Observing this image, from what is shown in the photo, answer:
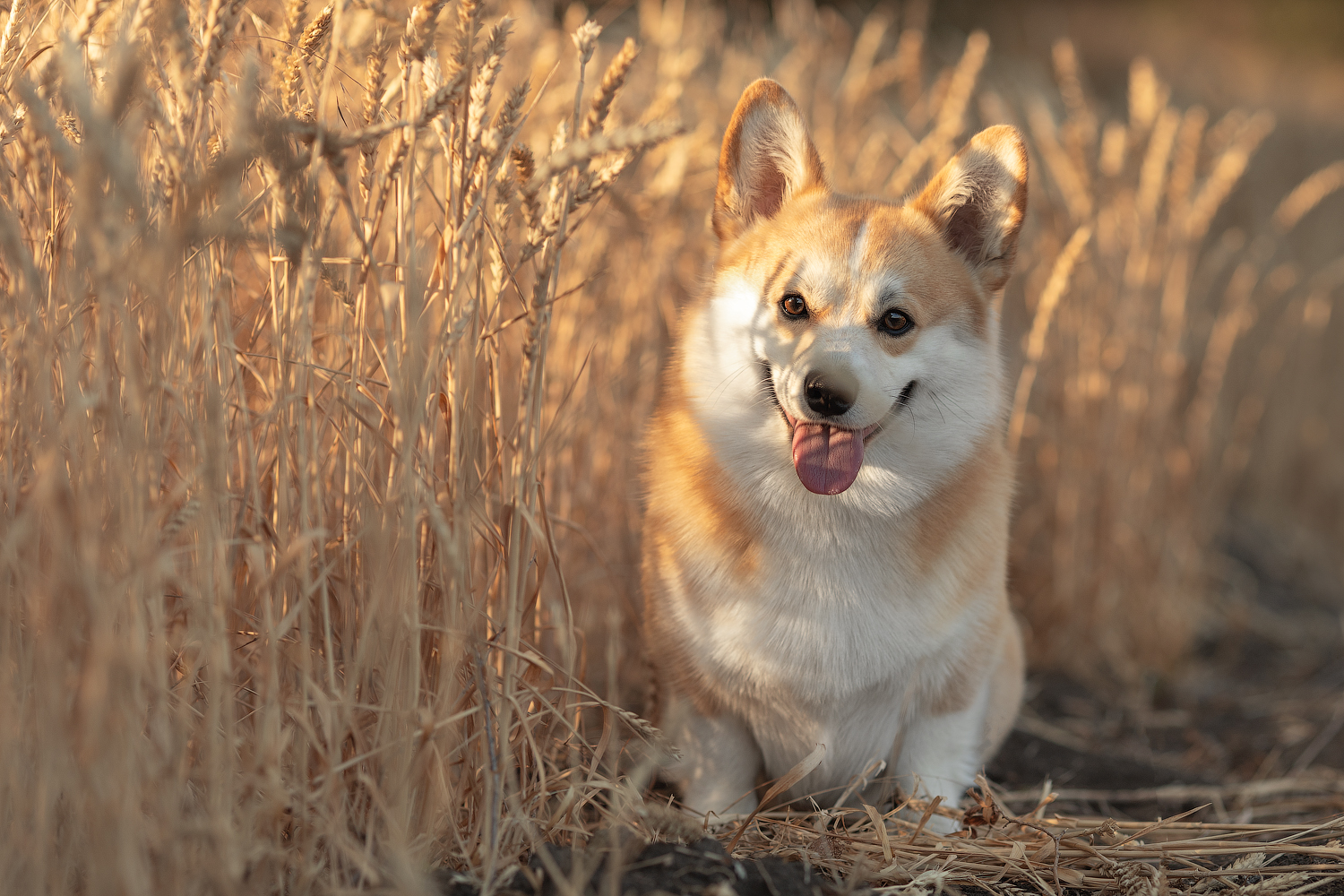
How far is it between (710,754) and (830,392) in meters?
0.86

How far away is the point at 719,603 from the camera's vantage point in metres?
2.11

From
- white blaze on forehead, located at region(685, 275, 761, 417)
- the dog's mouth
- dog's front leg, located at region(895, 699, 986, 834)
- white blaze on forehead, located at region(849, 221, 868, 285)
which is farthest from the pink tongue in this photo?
dog's front leg, located at region(895, 699, 986, 834)

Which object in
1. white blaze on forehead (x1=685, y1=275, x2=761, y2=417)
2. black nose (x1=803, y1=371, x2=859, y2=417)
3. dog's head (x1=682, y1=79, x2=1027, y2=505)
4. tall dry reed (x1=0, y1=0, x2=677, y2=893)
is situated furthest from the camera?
white blaze on forehead (x1=685, y1=275, x2=761, y2=417)

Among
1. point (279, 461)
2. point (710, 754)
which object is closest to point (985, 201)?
point (710, 754)

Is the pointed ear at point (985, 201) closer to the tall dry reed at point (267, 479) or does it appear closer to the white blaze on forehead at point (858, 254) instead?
the white blaze on forehead at point (858, 254)

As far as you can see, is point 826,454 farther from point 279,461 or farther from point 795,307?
point 279,461

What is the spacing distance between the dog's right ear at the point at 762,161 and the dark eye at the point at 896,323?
15.9 inches

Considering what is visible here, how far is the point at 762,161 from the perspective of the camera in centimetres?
237

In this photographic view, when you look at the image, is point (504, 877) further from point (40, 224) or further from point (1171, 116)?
point (1171, 116)

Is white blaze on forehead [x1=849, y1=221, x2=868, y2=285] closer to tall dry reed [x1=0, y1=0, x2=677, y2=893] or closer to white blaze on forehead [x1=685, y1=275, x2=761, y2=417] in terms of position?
white blaze on forehead [x1=685, y1=275, x2=761, y2=417]

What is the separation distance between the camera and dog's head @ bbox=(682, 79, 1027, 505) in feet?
6.61

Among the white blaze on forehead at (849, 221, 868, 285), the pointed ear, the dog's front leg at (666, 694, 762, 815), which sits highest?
the pointed ear

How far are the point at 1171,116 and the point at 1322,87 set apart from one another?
5891 millimetres

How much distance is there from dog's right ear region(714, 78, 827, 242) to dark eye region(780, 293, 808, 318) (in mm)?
298
